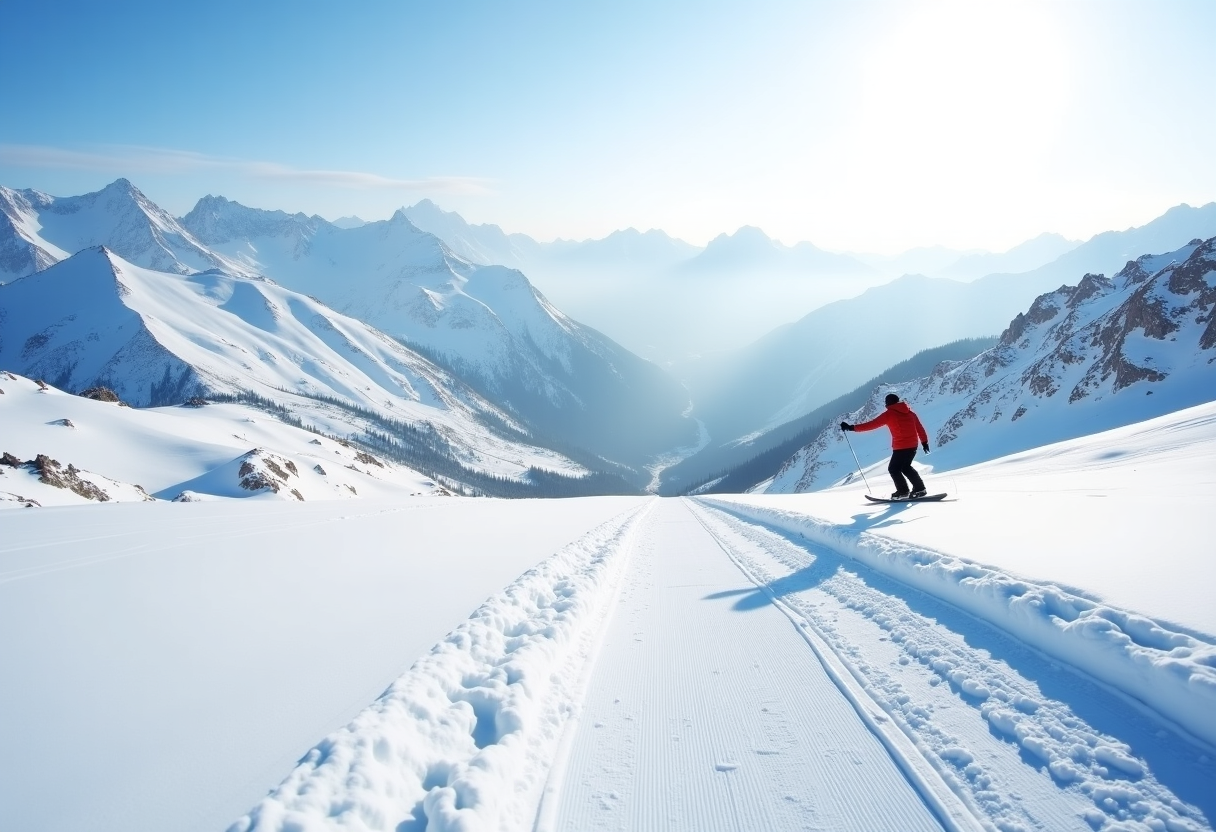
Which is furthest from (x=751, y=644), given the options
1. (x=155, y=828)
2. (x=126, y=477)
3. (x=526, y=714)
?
(x=126, y=477)

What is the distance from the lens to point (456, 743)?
4242mm

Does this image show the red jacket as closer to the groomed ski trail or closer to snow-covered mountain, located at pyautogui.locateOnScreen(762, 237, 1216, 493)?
the groomed ski trail

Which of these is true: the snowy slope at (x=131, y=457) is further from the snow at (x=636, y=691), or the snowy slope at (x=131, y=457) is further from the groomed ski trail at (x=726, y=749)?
the groomed ski trail at (x=726, y=749)

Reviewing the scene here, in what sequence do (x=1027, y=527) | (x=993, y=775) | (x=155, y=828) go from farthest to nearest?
(x=1027, y=527) < (x=993, y=775) < (x=155, y=828)

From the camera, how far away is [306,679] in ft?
17.0

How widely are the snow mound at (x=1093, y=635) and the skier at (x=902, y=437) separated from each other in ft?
20.8

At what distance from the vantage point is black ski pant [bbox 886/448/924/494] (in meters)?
14.1

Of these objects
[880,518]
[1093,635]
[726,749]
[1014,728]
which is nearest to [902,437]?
[880,518]

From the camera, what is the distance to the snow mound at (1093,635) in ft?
12.7

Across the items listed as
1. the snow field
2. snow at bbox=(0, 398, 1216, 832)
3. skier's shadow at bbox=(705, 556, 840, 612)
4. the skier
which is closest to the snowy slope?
snow at bbox=(0, 398, 1216, 832)

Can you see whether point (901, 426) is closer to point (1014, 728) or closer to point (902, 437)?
point (902, 437)

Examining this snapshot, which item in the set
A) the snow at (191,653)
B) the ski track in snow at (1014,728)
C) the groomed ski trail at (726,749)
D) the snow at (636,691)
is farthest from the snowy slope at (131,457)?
the ski track in snow at (1014,728)

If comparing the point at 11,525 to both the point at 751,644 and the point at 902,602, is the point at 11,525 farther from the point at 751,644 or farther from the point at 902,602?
the point at 902,602

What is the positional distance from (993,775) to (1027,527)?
21.2 ft
